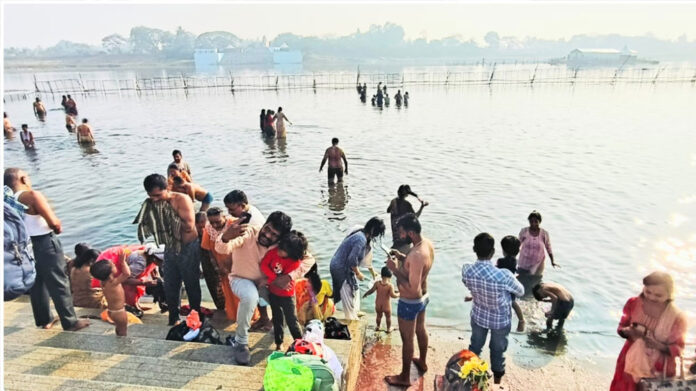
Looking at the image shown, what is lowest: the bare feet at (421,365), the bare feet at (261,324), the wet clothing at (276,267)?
the bare feet at (421,365)

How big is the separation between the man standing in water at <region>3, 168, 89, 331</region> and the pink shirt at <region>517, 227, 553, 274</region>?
262 inches

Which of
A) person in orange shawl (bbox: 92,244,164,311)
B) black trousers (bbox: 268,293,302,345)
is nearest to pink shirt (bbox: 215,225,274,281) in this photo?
black trousers (bbox: 268,293,302,345)

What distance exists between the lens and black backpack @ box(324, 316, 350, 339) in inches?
189

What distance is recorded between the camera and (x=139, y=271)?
6254mm

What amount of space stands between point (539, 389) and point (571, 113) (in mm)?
26318

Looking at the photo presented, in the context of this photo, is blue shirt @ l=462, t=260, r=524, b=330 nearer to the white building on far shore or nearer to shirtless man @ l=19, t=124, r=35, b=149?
shirtless man @ l=19, t=124, r=35, b=149

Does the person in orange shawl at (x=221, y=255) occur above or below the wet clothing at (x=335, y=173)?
above

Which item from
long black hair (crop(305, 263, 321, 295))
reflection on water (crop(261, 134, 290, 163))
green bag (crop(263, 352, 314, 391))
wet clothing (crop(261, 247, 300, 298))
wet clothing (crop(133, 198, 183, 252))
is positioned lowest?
reflection on water (crop(261, 134, 290, 163))

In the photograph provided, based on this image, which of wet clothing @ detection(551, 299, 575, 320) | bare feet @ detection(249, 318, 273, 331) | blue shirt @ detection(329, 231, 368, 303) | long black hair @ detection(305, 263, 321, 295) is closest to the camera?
long black hair @ detection(305, 263, 321, 295)

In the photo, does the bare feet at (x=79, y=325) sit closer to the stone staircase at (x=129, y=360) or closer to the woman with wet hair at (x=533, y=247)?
the stone staircase at (x=129, y=360)

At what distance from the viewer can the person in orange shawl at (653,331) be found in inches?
134

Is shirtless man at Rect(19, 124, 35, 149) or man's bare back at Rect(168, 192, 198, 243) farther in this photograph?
shirtless man at Rect(19, 124, 35, 149)

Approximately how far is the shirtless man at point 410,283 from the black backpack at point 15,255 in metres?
3.47

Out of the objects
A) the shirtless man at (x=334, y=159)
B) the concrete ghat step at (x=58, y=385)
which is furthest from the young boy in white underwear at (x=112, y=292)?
the shirtless man at (x=334, y=159)
